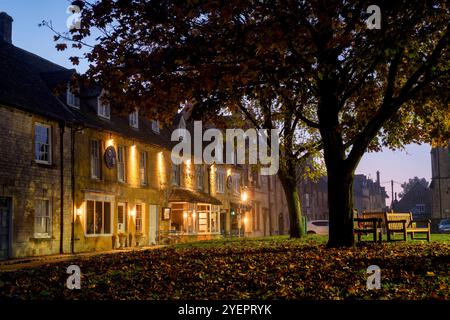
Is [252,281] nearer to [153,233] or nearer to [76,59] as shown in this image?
[76,59]

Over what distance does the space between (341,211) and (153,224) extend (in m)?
23.1

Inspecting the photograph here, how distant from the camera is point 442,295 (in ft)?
27.4

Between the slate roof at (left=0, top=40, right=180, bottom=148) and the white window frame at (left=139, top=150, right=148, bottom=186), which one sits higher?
the slate roof at (left=0, top=40, right=180, bottom=148)

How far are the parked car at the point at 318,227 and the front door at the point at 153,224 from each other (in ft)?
46.6

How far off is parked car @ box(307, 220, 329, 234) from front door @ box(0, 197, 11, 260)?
90.1ft

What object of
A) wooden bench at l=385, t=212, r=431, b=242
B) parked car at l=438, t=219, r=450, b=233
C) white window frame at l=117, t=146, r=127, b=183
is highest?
white window frame at l=117, t=146, r=127, b=183

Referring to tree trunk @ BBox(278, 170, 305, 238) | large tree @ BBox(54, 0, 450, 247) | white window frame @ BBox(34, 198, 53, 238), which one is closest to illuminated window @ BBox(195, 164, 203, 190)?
tree trunk @ BBox(278, 170, 305, 238)

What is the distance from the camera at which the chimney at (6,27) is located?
1212 inches

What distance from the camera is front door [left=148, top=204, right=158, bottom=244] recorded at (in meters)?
37.2

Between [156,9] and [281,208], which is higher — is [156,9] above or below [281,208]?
above

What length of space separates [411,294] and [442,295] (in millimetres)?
428

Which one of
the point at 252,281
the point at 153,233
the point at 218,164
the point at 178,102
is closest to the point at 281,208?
the point at 218,164

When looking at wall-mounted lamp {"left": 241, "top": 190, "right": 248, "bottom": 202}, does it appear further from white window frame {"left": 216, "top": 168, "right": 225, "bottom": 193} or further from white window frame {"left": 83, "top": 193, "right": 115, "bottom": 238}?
white window frame {"left": 83, "top": 193, "right": 115, "bottom": 238}

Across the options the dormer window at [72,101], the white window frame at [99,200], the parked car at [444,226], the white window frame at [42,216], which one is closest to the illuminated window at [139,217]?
the white window frame at [99,200]
